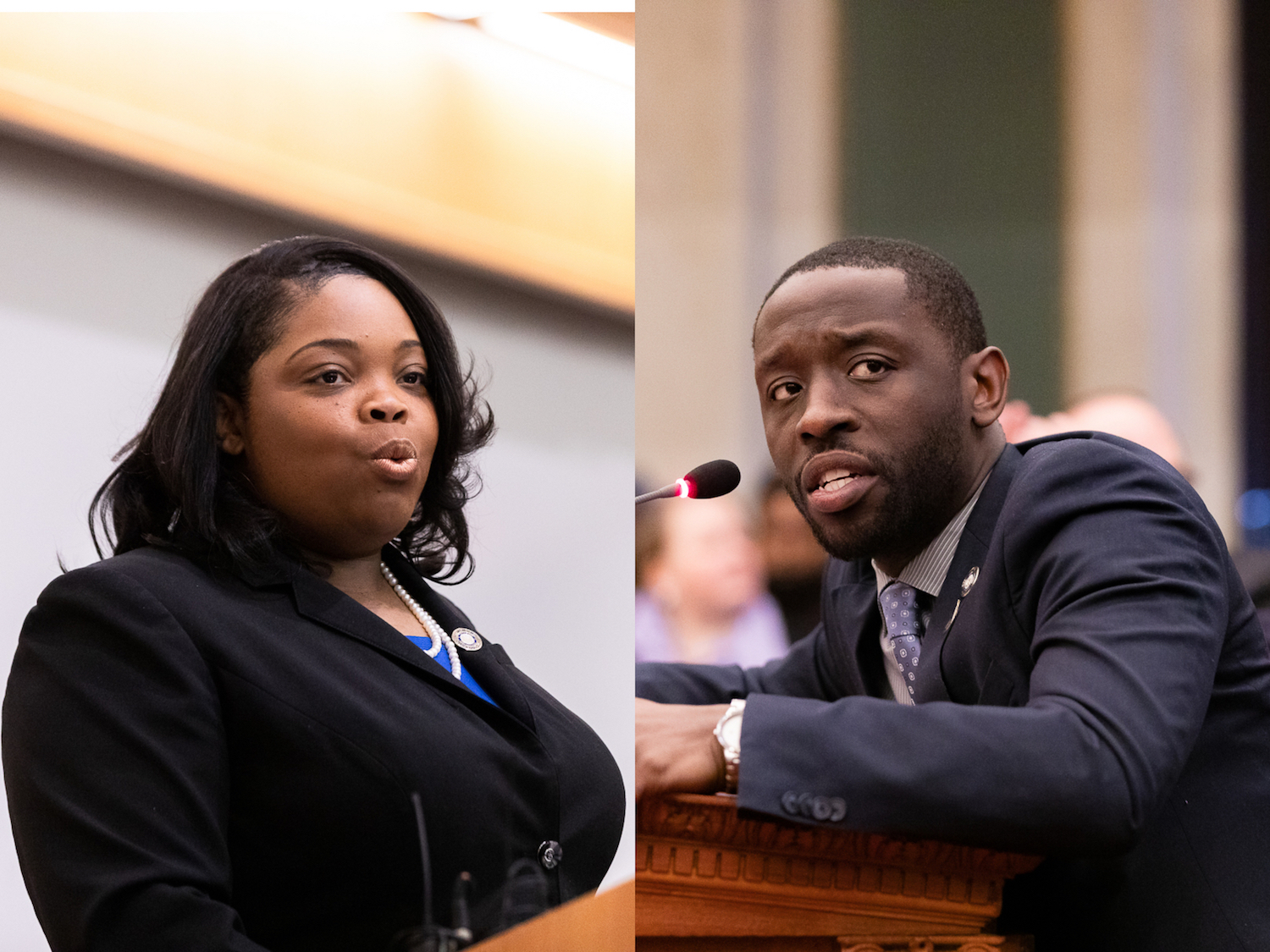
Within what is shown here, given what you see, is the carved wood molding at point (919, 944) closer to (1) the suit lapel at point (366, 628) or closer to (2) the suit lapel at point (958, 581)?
(2) the suit lapel at point (958, 581)

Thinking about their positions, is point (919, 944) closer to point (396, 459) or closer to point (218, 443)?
point (396, 459)

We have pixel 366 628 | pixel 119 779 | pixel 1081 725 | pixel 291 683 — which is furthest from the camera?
pixel 366 628

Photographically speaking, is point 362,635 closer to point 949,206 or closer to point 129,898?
point 129,898

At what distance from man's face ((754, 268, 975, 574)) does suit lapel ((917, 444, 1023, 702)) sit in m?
0.07

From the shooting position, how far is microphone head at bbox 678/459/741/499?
2.49m

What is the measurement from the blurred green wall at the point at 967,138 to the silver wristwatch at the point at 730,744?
1.01 metres

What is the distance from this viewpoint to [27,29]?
7.50ft

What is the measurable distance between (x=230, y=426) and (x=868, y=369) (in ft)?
3.42

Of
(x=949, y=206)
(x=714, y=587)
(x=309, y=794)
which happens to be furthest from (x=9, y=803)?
(x=949, y=206)

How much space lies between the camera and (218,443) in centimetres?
201

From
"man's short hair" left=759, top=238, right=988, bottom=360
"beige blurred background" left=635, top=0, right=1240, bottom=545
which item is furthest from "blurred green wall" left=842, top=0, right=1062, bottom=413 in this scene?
"man's short hair" left=759, top=238, right=988, bottom=360

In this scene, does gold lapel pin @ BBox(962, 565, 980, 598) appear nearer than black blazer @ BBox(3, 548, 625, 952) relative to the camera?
No

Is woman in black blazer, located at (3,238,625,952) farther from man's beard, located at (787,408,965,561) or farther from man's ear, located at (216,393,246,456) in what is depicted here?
man's beard, located at (787,408,965,561)

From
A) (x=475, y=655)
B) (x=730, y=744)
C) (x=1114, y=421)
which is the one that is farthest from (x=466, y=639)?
(x=1114, y=421)
